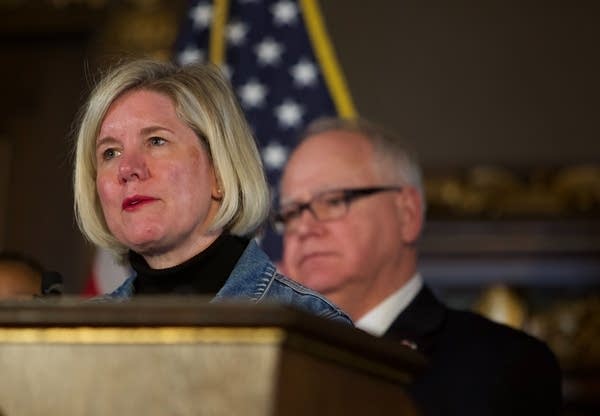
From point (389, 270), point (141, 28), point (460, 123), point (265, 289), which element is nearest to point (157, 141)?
point (265, 289)

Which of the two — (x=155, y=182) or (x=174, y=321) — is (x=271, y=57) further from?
(x=174, y=321)

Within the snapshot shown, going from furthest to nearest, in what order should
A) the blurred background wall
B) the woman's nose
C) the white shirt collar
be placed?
1. the blurred background wall
2. the white shirt collar
3. the woman's nose

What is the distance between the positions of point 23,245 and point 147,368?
4631 mm

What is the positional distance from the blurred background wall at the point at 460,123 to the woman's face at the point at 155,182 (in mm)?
3065

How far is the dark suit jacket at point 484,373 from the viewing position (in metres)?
3.68

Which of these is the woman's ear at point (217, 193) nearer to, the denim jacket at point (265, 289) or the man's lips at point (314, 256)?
the denim jacket at point (265, 289)

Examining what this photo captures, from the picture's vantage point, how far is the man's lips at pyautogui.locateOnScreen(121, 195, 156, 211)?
7.99 feet

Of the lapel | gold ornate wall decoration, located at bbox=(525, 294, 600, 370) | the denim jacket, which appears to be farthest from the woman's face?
gold ornate wall decoration, located at bbox=(525, 294, 600, 370)

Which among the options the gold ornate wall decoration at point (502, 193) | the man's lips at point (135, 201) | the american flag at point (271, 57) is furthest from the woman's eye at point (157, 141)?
the gold ornate wall decoration at point (502, 193)

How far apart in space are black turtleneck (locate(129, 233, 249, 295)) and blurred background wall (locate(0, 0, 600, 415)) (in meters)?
3.17

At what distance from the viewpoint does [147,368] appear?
1598mm

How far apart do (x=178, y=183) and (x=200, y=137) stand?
121mm

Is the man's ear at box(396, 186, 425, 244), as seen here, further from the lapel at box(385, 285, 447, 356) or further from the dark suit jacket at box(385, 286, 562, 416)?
the dark suit jacket at box(385, 286, 562, 416)

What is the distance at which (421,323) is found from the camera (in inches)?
157
